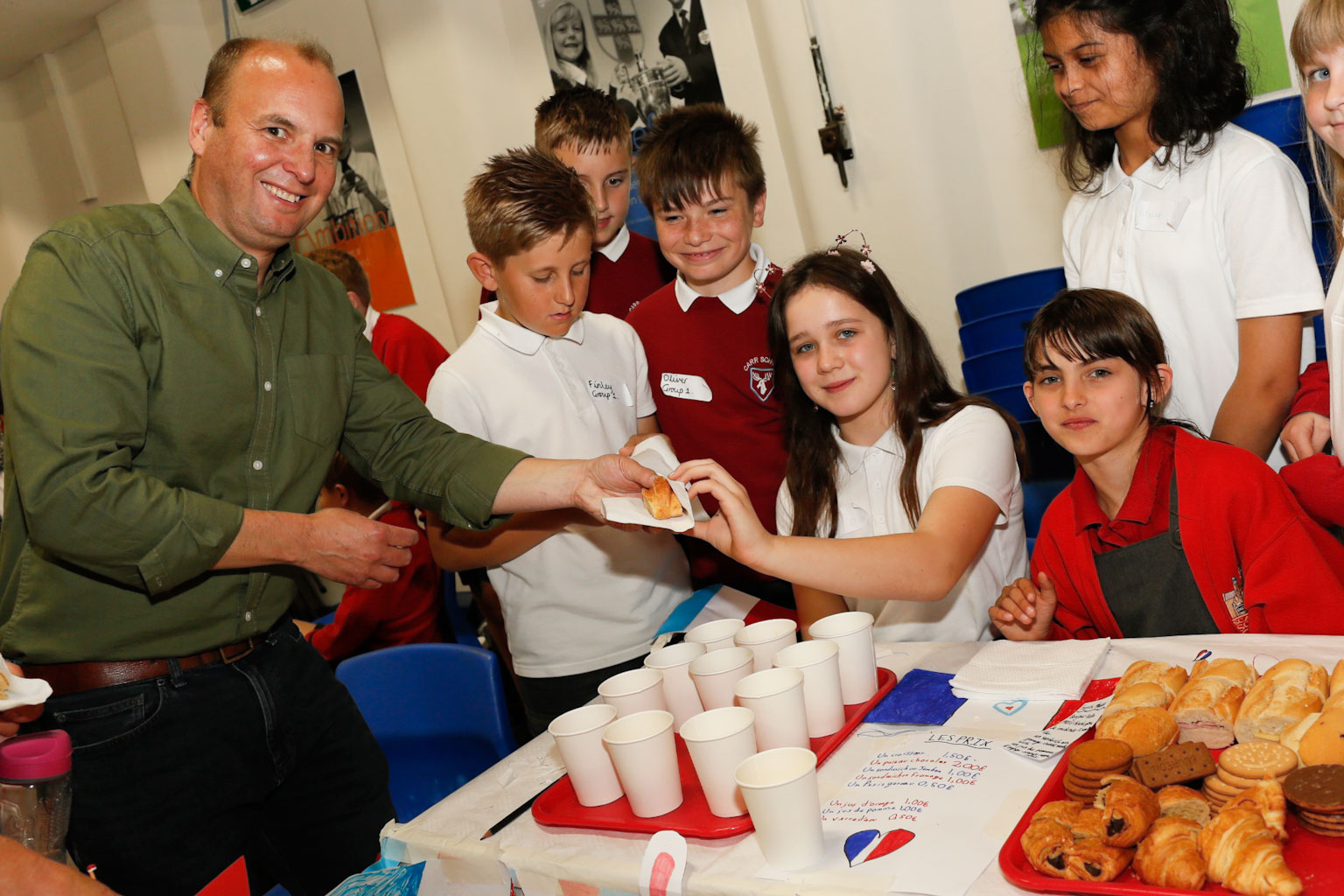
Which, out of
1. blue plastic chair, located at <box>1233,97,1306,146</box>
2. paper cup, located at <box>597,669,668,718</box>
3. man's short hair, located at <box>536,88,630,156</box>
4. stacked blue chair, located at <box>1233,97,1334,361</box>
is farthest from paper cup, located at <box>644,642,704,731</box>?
blue plastic chair, located at <box>1233,97,1306,146</box>

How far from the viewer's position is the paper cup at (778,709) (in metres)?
1.30

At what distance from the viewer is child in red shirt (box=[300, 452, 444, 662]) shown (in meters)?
3.07

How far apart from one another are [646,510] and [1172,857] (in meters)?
1.06

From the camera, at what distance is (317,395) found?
204 cm

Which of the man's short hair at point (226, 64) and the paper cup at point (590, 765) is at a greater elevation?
the man's short hair at point (226, 64)

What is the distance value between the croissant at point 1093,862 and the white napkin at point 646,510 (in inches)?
34.3

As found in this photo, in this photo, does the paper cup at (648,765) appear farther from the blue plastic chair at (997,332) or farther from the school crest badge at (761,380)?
the blue plastic chair at (997,332)

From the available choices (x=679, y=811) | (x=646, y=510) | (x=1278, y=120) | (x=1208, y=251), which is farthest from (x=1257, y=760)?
(x=1278, y=120)

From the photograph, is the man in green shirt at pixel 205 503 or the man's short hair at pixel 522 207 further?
the man's short hair at pixel 522 207

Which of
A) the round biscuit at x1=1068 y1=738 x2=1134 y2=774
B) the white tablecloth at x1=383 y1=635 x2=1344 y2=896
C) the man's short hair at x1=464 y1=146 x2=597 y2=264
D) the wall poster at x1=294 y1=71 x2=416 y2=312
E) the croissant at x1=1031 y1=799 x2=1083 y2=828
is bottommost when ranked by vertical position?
the white tablecloth at x1=383 y1=635 x2=1344 y2=896

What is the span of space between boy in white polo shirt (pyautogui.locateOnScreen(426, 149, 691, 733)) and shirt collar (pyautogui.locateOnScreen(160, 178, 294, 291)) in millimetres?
562

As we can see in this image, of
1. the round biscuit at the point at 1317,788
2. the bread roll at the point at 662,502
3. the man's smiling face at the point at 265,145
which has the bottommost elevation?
the round biscuit at the point at 1317,788

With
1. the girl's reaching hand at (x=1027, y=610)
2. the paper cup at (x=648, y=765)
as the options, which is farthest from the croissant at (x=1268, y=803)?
the girl's reaching hand at (x=1027, y=610)

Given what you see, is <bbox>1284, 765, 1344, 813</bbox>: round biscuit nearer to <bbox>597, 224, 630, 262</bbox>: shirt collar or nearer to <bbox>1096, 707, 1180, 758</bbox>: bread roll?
<bbox>1096, 707, 1180, 758</bbox>: bread roll
